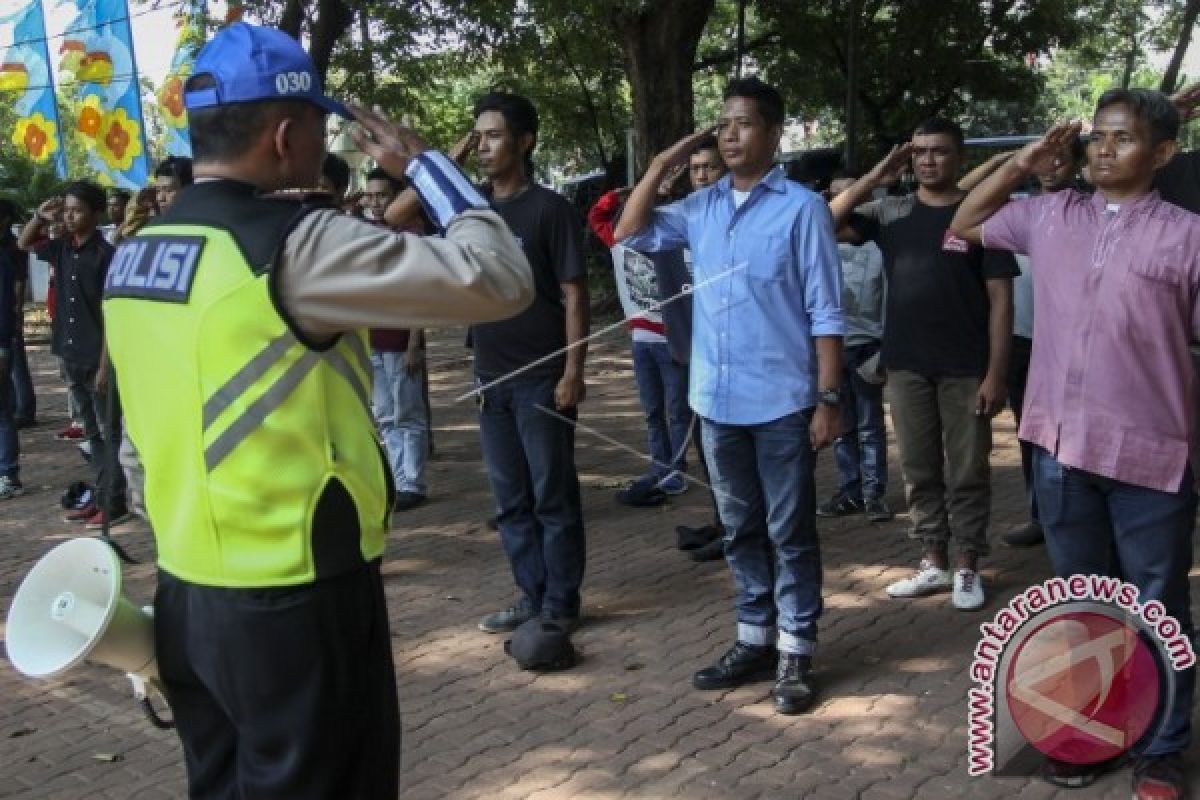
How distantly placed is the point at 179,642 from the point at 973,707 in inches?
94.6

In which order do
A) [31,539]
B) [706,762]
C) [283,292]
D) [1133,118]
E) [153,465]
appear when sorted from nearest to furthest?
1. [283,292]
2. [153,465]
3. [1133,118]
4. [706,762]
5. [31,539]

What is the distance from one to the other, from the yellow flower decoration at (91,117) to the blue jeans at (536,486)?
12870 mm

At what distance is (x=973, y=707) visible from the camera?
3809 millimetres

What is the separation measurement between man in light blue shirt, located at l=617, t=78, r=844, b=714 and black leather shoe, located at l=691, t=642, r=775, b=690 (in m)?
0.15

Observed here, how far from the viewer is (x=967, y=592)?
5480 millimetres

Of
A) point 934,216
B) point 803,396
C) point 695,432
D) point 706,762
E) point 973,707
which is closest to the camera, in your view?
point 973,707

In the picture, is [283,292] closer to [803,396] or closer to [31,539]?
[803,396]

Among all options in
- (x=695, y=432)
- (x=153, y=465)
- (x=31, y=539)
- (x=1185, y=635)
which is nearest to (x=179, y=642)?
(x=153, y=465)

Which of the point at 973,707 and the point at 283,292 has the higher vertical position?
the point at 283,292

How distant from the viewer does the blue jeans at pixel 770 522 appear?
4465 mm

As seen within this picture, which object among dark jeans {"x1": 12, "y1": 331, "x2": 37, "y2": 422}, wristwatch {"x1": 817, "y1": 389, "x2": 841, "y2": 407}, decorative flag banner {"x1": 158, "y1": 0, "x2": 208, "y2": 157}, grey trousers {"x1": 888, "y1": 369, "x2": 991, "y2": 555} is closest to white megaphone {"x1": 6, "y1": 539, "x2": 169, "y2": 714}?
wristwatch {"x1": 817, "y1": 389, "x2": 841, "y2": 407}

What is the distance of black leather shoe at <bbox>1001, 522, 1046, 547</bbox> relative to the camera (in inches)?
252

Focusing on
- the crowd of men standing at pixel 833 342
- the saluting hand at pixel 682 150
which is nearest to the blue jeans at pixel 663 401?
the crowd of men standing at pixel 833 342

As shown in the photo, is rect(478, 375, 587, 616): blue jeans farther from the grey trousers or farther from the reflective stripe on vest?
the reflective stripe on vest
